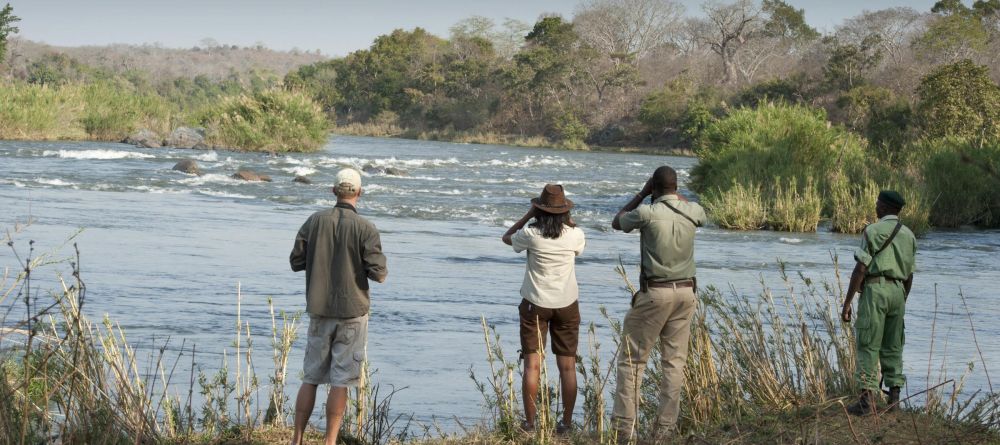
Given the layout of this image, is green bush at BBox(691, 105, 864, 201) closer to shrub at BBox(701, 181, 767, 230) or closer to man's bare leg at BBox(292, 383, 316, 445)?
shrub at BBox(701, 181, 767, 230)

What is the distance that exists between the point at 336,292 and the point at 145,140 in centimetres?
4744

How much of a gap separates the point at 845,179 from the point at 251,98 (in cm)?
3284

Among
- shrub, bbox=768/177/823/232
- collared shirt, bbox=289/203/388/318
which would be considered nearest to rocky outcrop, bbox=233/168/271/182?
shrub, bbox=768/177/823/232

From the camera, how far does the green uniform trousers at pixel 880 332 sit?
273 inches

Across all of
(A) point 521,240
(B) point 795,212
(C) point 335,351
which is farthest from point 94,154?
(C) point 335,351

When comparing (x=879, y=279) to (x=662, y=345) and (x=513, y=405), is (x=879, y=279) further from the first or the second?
(x=513, y=405)

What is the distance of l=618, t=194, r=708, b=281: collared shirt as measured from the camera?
6.64 metres

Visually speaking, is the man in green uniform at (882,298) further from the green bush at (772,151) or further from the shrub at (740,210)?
the green bush at (772,151)

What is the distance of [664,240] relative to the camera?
6645 millimetres

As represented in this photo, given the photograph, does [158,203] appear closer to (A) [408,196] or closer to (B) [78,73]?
(A) [408,196]

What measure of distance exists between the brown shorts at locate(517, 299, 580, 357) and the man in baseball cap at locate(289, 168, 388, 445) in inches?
41.8

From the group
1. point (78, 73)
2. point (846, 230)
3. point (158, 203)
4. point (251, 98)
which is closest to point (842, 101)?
point (251, 98)

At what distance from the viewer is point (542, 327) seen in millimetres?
7082

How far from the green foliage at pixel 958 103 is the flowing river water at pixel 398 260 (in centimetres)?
996
